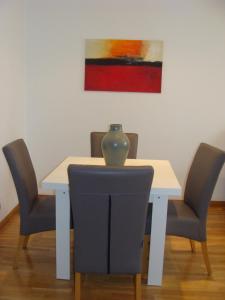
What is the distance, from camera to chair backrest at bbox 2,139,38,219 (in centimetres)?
224

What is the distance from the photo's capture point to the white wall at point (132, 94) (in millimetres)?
3592

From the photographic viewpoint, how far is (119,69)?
12.0 ft

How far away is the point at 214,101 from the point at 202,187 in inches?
66.7

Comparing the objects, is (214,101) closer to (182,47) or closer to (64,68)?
(182,47)

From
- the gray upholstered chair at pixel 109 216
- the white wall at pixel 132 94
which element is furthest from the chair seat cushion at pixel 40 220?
the white wall at pixel 132 94

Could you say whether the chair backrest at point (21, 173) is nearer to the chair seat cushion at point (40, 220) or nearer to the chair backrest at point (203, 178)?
the chair seat cushion at point (40, 220)

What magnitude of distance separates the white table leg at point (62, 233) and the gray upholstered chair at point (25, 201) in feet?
0.51

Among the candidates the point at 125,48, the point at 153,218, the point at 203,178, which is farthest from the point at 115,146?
the point at 125,48

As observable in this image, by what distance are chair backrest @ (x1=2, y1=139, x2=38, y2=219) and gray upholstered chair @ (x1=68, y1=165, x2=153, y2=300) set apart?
63 cm

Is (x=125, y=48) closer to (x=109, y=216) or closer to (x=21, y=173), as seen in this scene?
(x=21, y=173)

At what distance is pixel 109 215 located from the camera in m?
1.77

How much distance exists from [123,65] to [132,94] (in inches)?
13.1

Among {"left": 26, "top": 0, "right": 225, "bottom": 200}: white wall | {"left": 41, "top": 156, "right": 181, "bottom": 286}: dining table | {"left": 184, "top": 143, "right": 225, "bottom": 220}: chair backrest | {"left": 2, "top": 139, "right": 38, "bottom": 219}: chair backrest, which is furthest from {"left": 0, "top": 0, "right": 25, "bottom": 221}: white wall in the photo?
{"left": 184, "top": 143, "right": 225, "bottom": 220}: chair backrest

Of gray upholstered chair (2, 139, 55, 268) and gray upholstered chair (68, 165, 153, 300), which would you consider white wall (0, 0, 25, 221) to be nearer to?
gray upholstered chair (2, 139, 55, 268)
